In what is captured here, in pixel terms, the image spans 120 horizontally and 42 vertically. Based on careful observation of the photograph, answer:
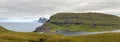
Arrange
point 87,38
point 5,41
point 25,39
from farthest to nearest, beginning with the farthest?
point 87,38 → point 25,39 → point 5,41

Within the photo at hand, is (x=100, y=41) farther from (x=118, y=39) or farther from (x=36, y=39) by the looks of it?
(x=36, y=39)

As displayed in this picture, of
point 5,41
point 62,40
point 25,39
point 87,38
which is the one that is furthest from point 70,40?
point 5,41

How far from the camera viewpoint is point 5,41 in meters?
128

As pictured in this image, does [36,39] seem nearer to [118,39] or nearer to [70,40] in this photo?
[70,40]

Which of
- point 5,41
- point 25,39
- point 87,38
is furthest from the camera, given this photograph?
point 87,38

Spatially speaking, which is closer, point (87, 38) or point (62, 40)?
point (62, 40)

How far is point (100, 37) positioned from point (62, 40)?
23.5m

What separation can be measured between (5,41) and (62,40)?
96.3 feet

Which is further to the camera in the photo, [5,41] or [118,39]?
[118,39]

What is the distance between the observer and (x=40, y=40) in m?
138

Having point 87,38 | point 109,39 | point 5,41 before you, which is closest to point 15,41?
point 5,41

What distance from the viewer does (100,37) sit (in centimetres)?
14325

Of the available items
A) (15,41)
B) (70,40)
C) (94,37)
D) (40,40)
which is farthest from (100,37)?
(15,41)

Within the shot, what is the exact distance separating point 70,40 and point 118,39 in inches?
1026
